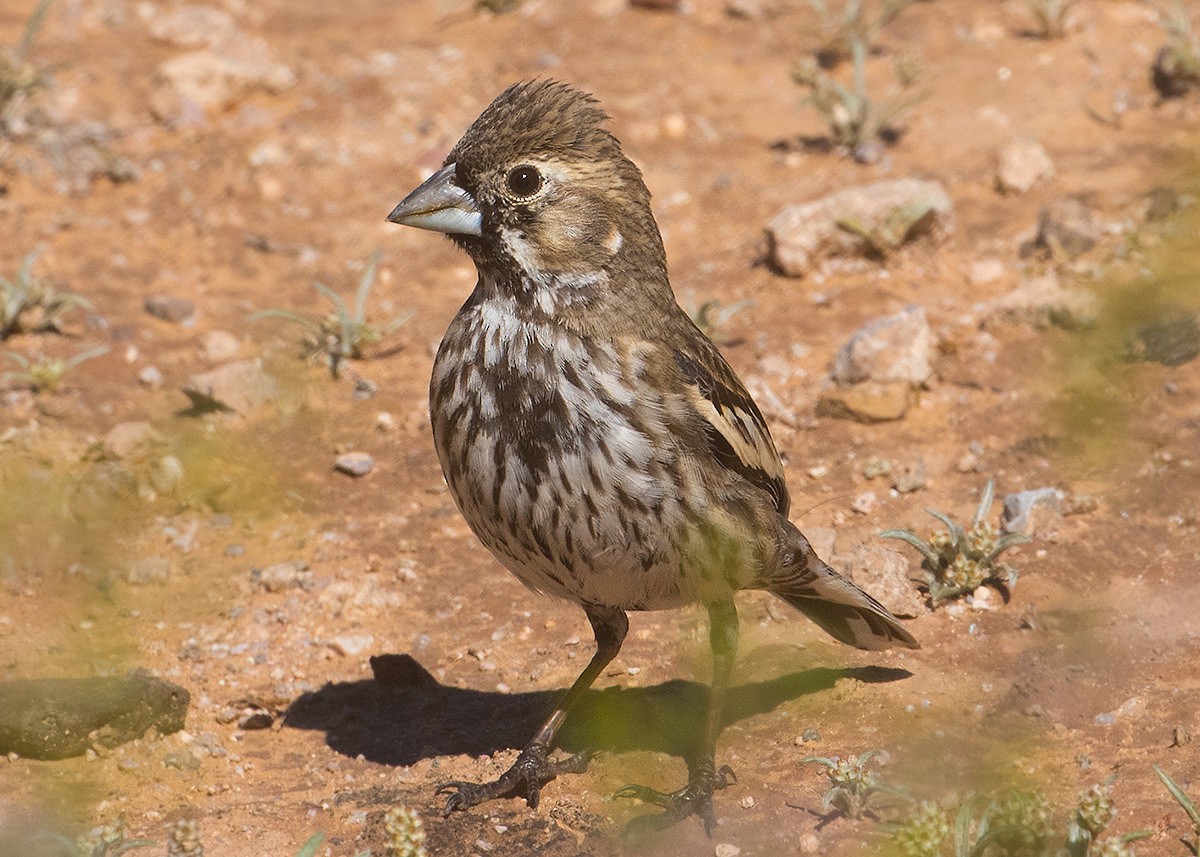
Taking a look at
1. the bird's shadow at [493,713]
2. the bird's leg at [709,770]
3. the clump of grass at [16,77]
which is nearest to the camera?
the bird's leg at [709,770]

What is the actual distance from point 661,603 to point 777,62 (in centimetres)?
551

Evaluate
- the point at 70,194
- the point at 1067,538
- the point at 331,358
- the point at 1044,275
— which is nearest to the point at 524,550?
the point at 1067,538

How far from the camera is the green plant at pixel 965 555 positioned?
5336mm

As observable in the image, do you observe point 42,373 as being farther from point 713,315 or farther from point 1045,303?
point 1045,303

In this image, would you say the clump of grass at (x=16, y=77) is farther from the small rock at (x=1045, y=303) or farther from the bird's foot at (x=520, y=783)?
the bird's foot at (x=520, y=783)

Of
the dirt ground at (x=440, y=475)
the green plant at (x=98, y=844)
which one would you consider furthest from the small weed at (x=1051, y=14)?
the green plant at (x=98, y=844)

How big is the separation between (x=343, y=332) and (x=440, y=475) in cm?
108

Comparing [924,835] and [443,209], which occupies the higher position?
[443,209]

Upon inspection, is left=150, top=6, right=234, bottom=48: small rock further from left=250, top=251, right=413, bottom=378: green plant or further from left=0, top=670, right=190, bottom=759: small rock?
left=0, top=670, right=190, bottom=759: small rock

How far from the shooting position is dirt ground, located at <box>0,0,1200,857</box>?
4.63m

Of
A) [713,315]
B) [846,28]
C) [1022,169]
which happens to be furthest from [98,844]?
[846,28]

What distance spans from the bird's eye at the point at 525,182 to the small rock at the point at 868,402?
272cm

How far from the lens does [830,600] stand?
16.5 feet

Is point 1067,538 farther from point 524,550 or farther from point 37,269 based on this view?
point 37,269
